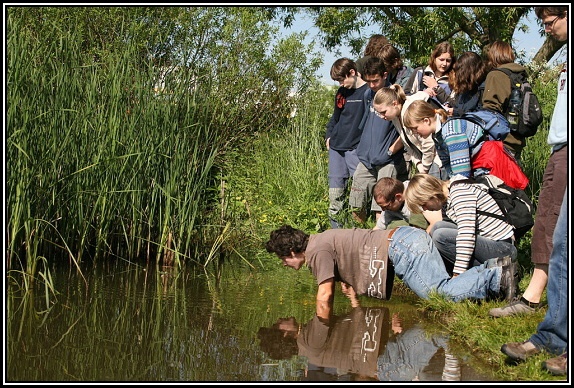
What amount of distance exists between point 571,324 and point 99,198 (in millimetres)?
3982

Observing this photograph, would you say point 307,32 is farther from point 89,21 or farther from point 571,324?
point 571,324

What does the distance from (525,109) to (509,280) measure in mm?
1396

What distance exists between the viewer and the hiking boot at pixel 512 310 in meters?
4.79

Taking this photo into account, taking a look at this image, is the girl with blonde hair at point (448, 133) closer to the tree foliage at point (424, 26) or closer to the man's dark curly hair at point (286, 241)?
the man's dark curly hair at point (286, 241)

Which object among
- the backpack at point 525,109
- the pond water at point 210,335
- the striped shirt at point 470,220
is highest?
the backpack at point 525,109

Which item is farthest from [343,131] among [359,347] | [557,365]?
[557,365]

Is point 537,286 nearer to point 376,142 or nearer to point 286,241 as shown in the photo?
point 286,241

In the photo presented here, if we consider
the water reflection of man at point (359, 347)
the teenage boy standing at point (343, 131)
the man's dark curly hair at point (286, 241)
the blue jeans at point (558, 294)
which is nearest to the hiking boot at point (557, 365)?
the blue jeans at point (558, 294)

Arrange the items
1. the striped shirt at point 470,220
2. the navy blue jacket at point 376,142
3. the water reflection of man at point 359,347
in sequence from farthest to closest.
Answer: the navy blue jacket at point 376,142
the striped shirt at point 470,220
the water reflection of man at point 359,347

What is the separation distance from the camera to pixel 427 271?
5395 millimetres

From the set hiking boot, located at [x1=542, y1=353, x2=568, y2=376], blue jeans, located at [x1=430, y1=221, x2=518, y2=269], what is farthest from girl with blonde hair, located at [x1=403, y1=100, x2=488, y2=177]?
hiking boot, located at [x1=542, y1=353, x2=568, y2=376]

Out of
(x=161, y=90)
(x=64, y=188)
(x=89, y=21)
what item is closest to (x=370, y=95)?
(x=161, y=90)

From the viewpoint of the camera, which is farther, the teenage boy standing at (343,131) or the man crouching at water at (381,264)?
the teenage boy standing at (343,131)

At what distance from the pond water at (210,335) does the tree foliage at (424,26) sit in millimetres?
4893
